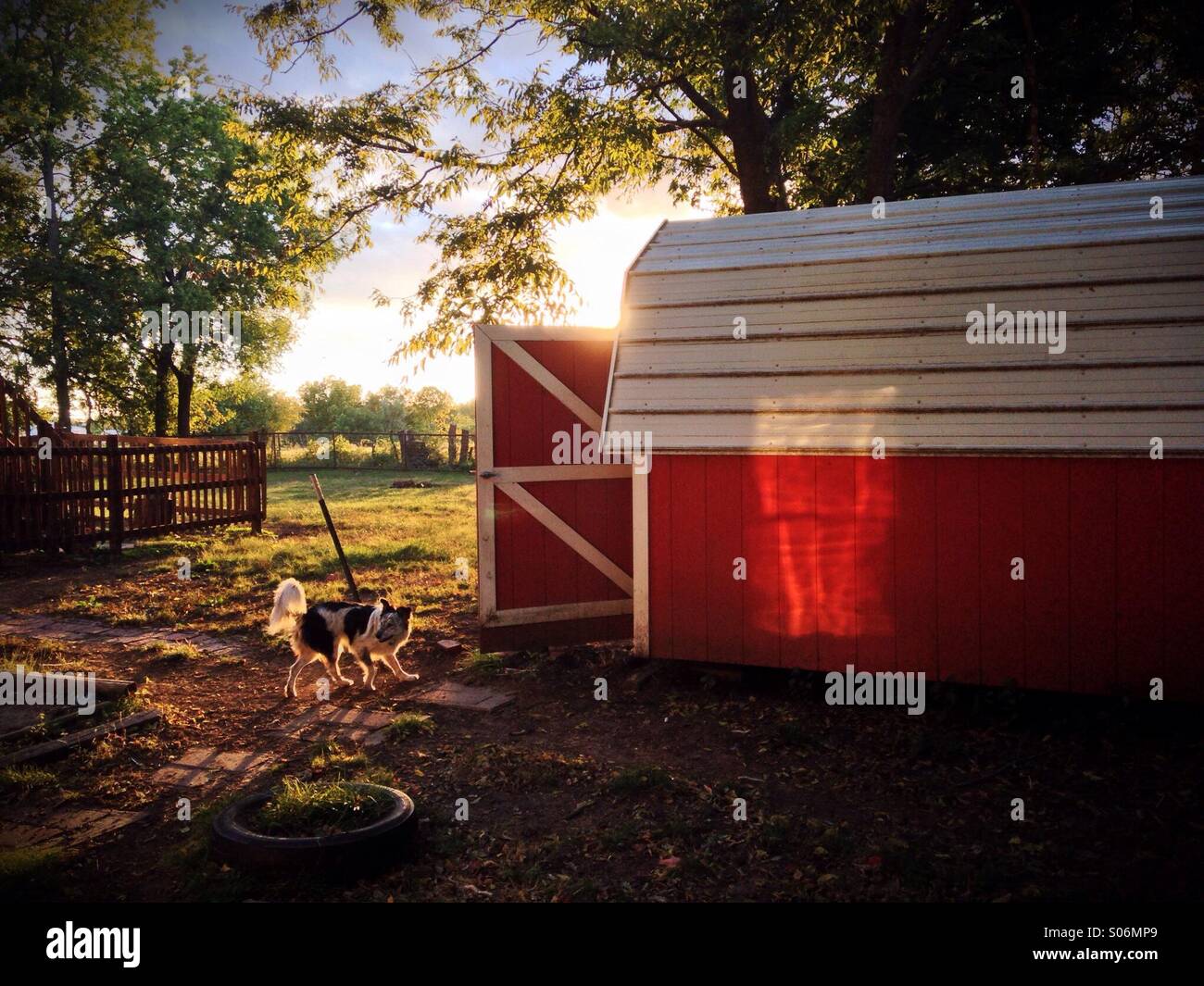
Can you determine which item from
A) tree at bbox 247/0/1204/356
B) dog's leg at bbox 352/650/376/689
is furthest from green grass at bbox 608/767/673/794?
tree at bbox 247/0/1204/356

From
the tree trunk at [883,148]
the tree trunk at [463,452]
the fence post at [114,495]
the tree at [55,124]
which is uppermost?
the tree at [55,124]

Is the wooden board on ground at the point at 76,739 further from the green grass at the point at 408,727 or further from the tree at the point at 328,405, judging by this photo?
the tree at the point at 328,405

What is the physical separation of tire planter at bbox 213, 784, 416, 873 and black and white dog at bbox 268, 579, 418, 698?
2849 millimetres

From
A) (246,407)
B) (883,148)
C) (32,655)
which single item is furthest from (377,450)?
(32,655)

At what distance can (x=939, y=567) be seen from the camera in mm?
6211

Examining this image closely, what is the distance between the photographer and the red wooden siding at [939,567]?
18.6 feet

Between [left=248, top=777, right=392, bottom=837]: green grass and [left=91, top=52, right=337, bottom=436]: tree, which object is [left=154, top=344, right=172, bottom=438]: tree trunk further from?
[left=248, top=777, right=392, bottom=837]: green grass

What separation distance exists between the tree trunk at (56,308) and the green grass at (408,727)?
23390 millimetres

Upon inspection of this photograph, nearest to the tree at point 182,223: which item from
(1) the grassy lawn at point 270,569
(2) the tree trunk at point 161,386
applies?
(2) the tree trunk at point 161,386

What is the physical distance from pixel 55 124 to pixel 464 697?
2805cm

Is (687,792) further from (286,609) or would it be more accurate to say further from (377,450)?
(377,450)

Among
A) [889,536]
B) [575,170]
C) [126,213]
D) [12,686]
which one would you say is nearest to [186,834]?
[12,686]
